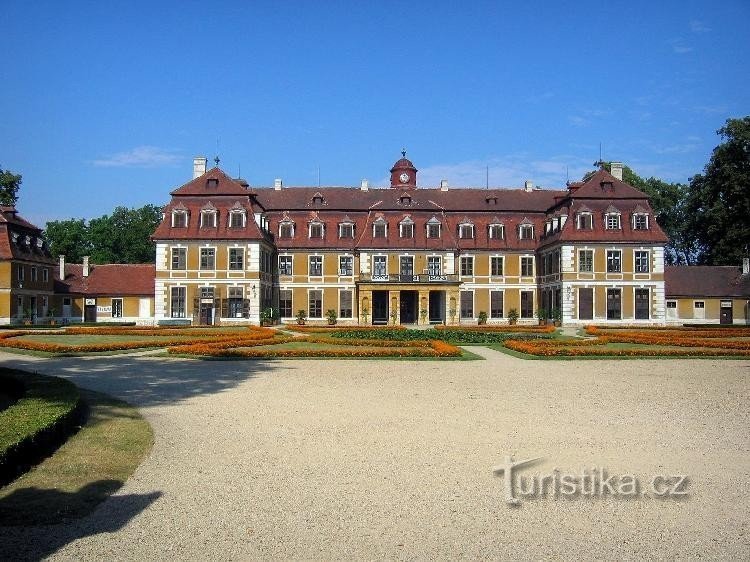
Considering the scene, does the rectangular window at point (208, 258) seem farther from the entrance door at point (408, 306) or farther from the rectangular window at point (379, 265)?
the entrance door at point (408, 306)

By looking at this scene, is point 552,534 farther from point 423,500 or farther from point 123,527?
point 123,527

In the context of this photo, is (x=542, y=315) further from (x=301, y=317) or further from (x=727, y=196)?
(x=727, y=196)

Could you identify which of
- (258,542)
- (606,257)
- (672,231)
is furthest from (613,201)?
(258,542)

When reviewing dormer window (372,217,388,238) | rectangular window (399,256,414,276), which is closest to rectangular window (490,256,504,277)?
rectangular window (399,256,414,276)

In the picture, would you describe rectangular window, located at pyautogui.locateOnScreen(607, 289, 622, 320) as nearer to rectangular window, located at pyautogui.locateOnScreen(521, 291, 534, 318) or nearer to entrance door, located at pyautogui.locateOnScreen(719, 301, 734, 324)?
rectangular window, located at pyautogui.locateOnScreen(521, 291, 534, 318)

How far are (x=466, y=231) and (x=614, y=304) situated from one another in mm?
12805

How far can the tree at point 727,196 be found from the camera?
58062 millimetres

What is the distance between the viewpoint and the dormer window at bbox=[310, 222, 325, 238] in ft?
181

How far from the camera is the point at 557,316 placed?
2000 inches

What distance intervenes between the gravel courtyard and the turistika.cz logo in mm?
142

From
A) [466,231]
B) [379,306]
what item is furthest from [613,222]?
[379,306]

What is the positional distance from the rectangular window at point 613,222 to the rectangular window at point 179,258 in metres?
30.8

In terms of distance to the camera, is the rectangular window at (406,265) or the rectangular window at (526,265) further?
the rectangular window at (526,265)

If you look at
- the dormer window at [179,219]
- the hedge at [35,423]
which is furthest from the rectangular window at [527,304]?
the hedge at [35,423]
